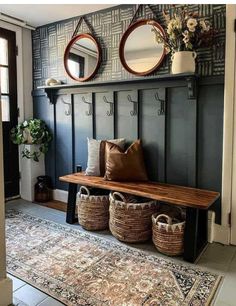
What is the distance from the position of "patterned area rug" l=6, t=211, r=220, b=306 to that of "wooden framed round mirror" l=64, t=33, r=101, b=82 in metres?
1.85

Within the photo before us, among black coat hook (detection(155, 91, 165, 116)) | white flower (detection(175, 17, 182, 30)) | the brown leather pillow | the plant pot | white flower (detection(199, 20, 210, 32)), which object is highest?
white flower (detection(175, 17, 182, 30))

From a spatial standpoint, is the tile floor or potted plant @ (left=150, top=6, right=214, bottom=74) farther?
potted plant @ (left=150, top=6, right=214, bottom=74)

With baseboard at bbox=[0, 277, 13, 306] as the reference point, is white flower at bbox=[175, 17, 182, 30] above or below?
above

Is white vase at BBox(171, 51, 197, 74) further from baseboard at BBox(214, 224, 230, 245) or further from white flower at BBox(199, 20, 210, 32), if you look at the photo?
baseboard at BBox(214, 224, 230, 245)

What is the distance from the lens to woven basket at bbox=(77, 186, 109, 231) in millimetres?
2773

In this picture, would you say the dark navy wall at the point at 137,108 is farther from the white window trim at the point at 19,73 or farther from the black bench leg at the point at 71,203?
the black bench leg at the point at 71,203

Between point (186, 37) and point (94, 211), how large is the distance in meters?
1.81

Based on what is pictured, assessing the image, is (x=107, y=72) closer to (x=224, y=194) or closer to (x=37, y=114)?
(x=37, y=114)

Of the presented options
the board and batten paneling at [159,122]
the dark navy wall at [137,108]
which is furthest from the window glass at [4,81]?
the board and batten paneling at [159,122]

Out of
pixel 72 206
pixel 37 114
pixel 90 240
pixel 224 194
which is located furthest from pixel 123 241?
pixel 37 114

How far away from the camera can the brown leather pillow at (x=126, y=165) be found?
2771 millimetres

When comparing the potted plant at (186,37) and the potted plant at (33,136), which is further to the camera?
the potted plant at (33,136)

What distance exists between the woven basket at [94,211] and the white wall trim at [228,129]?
105cm

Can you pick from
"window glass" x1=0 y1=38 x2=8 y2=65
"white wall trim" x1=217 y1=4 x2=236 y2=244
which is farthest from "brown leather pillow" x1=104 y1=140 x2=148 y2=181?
"window glass" x1=0 y1=38 x2=8 y2=65
